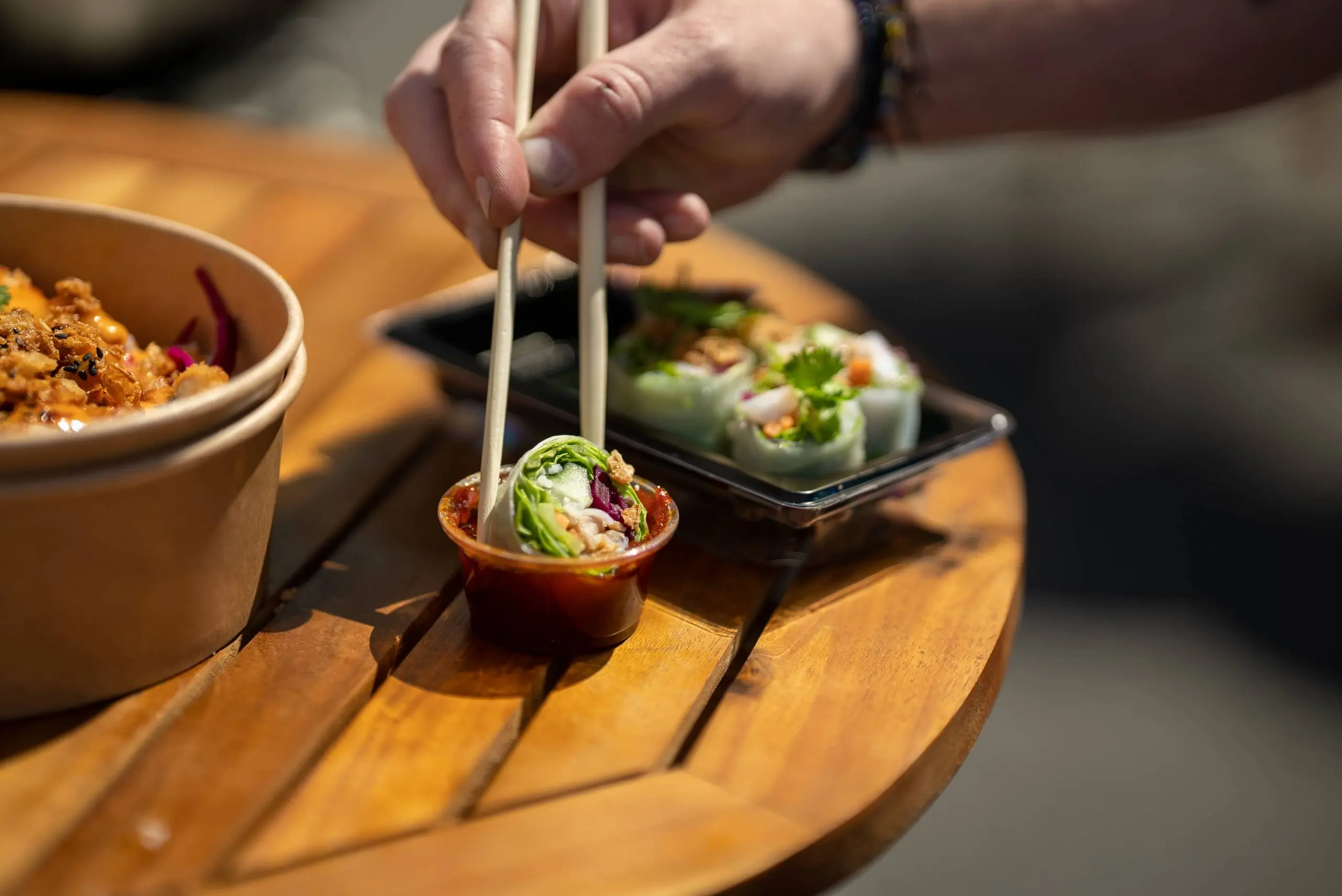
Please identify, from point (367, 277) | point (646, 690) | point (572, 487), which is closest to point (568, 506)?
point (572, 487)

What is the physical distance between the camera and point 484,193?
112 cm

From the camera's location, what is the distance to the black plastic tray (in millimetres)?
1095

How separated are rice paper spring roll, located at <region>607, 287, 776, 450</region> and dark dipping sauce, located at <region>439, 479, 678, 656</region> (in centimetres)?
24

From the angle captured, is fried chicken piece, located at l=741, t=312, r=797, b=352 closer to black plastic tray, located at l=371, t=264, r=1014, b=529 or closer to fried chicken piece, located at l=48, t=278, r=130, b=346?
black plastic tray, located at l=371, t=264, r=1014, b=529

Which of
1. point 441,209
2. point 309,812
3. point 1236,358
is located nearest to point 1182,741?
point 1236,358

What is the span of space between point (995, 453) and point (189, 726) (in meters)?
0.91

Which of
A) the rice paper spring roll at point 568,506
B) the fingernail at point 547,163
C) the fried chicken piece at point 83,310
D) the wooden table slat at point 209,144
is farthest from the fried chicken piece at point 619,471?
the wooden table slat at point 209,144

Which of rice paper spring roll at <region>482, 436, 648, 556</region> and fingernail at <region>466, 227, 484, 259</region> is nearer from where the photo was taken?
rice paper spring roll at <region>482, 436, 648, 556</region>

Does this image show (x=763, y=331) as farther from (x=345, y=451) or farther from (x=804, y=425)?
(x=345, y=451)

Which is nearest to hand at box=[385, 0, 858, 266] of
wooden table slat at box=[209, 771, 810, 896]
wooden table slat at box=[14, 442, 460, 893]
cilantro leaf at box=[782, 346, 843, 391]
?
cilantro leaf at box=[782, 346, 843, 391]

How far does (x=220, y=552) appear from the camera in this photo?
0.90 m

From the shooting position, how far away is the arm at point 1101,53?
5.25ft

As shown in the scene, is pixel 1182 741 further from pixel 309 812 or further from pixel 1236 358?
pixel 309 812

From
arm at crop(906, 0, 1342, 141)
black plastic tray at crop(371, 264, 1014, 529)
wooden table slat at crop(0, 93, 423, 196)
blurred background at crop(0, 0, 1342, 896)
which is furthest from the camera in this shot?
blurred background at crop(0, 0, 1342, 896)
